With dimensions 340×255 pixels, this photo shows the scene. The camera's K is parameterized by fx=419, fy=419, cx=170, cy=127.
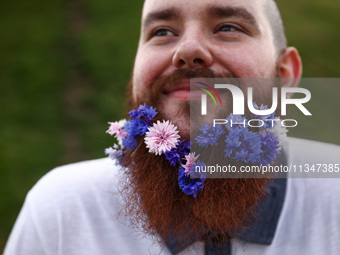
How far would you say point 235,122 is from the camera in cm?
196

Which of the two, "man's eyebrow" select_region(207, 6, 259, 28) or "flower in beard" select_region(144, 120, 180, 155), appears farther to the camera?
"man's eyebrow" select_region(207, 6, 259, 28)

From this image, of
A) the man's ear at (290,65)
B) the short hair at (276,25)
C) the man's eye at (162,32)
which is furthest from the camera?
the man's ear at (290,65)

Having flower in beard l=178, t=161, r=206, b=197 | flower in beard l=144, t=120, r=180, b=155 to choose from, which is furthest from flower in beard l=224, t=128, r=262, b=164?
flower in beard l=144, t=120, r=180, b=155

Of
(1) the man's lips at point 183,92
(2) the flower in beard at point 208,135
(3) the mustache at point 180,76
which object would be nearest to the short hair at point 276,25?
(3) the mustache at point 180,76

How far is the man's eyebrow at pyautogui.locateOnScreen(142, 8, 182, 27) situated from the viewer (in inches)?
86.4

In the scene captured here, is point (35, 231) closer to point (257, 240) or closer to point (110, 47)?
point (257, 240)

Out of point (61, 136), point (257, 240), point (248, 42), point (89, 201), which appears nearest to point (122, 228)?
point (89, 201)

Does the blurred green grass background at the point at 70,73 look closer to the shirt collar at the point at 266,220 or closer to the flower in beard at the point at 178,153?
the shirt collar at the point at 266,220

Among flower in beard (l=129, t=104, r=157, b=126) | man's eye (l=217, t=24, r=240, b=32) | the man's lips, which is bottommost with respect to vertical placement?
flower in beard (l=129, t=104, r=157, b=126)

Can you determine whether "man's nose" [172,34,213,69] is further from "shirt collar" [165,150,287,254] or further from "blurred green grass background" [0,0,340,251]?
"blurred green grass background" [0,0,340,251]

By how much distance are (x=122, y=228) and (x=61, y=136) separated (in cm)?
468

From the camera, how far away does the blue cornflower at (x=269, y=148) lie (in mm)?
1915

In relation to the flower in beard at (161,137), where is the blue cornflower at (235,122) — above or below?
above

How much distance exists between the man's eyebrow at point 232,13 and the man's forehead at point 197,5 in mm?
15
